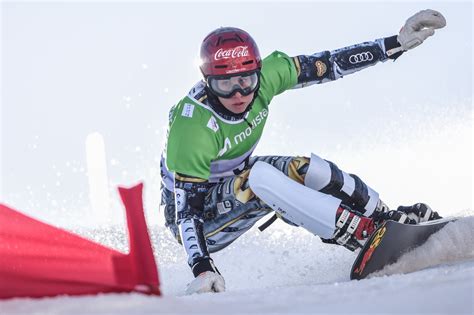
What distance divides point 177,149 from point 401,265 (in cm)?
144

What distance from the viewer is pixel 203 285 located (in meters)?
4.57

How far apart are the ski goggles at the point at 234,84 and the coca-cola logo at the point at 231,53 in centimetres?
12

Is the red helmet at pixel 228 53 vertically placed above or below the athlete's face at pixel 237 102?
above

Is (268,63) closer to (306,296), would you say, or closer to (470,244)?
(470,244)

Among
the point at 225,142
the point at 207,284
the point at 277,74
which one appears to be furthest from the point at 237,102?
the point at 207,284

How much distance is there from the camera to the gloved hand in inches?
222

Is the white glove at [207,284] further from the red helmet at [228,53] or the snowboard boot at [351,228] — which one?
the red helmet at [228,53]

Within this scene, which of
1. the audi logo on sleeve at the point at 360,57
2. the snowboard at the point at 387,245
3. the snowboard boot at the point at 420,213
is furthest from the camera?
the audi logo on sleeve at the point at 360,57

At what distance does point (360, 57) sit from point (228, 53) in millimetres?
1080

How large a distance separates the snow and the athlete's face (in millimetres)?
1095

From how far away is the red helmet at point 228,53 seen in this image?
17.2 ft

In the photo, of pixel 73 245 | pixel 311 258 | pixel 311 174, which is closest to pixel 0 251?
pixel 73 245

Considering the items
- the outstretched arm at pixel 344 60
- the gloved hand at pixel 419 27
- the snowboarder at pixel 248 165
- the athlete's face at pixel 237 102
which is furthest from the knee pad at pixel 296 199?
the gloved hand at pixel 419 27

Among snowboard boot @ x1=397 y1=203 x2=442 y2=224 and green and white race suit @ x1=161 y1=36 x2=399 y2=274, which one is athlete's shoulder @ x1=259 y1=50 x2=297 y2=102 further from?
snowboard boot @ x1=397 y1=203 x2=442 y2=224
